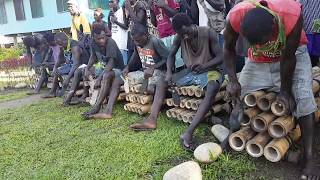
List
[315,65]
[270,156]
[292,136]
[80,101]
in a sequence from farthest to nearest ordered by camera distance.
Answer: [80,101] < [315,65] < [292,136] < [270,156]

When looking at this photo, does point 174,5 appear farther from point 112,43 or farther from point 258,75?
point 258,75

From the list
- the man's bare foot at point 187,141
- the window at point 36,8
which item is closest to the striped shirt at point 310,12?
the man's bare foot at point 187,141

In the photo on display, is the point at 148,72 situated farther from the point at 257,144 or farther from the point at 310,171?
the point at 310,171

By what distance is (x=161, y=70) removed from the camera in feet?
17.9

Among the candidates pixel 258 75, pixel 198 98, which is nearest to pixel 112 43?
pixel 198 98

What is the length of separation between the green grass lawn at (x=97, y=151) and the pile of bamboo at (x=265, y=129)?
0.24m

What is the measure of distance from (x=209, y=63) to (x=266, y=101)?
140cm

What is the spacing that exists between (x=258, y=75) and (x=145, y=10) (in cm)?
338

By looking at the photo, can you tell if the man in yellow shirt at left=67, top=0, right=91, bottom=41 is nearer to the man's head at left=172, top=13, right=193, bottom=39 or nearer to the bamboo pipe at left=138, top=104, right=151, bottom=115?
the bamboo pipe at left=138, top=104, right=151, bottom=115

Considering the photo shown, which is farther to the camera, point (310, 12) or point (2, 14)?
point (2, 14)

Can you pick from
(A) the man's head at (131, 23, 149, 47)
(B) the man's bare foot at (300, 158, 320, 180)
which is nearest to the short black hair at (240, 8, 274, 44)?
(B) the man's bare foot at (300, 158, 320, 180)

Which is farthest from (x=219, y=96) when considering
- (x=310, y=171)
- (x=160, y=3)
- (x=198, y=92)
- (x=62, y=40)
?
(x=62, y=40)

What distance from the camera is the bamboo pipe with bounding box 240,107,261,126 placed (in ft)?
11.4

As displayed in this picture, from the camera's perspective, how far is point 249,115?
3.48 metres
